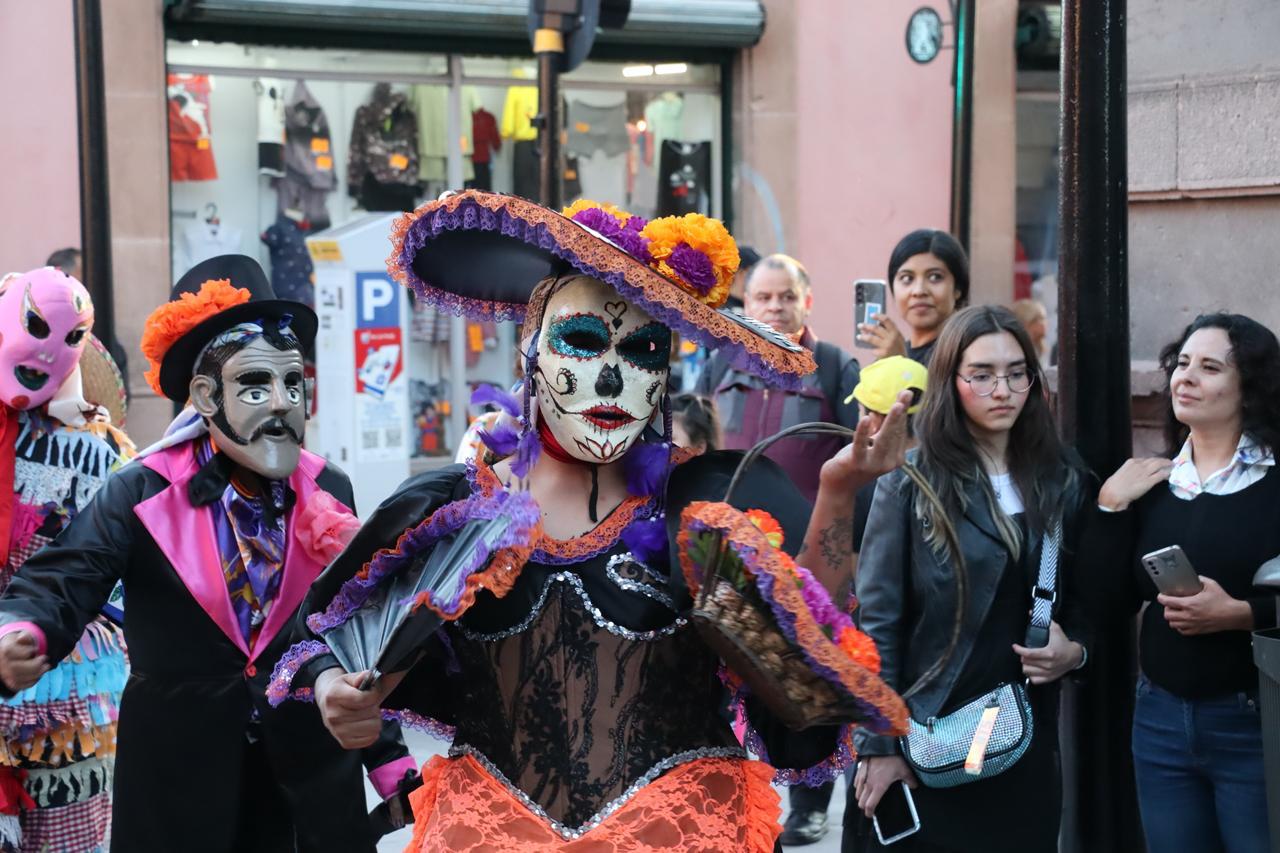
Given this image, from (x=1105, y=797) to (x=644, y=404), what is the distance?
220 cm

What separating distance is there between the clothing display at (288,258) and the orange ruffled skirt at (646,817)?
9.30 metres

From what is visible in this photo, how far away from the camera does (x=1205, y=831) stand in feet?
14.4

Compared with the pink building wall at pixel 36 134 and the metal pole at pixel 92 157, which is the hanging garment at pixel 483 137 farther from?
the metal pole at pixel 92 157

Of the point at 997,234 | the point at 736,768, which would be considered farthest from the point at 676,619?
the point at 997,234

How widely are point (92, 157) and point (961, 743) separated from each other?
17.0ft

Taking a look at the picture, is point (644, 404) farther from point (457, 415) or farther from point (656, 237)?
point (457, 415)

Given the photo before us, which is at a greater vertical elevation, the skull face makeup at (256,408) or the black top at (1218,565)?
the skull face makeup at (256,408)

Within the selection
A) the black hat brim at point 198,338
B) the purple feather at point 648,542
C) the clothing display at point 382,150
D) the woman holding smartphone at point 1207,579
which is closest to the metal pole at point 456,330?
the clothing display at point 382,150

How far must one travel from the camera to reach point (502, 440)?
3625 millimetres

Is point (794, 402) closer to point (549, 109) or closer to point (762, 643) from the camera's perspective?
point (549, 109)

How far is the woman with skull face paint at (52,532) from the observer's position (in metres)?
5.12

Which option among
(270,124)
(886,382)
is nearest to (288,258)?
(270,124)

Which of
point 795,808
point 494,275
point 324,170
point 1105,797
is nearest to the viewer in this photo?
point 494,275

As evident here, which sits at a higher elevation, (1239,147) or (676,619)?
(1239,147)
